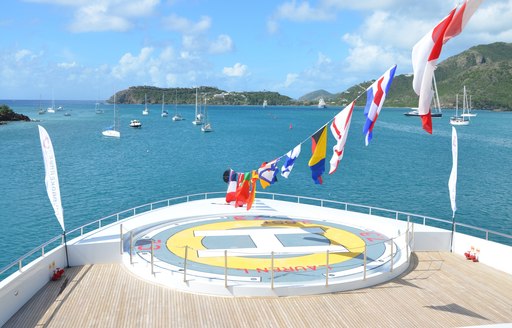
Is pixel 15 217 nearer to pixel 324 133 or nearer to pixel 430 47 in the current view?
pixel 324 133

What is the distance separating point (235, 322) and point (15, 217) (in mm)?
33732

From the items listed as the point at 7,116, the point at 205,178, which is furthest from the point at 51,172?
the point at 7,116

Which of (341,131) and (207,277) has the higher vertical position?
(341,131)

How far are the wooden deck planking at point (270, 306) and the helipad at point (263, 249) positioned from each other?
0.51 meters

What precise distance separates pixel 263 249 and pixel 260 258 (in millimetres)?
1228

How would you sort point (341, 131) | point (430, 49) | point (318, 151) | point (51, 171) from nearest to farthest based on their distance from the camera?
point (430, 49), point (341, 131), point (51, 171), point (318, 151)

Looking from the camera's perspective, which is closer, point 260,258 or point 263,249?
point 260,258

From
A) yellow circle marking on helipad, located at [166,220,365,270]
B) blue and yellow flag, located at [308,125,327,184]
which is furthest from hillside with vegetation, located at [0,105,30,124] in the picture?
blue and yellow flag, located at [308,125,327,184]

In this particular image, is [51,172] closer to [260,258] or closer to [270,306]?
[260,258]

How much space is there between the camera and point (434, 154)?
295 ft

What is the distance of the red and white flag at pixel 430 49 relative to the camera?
14492 millimetres

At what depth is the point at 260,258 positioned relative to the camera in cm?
2095

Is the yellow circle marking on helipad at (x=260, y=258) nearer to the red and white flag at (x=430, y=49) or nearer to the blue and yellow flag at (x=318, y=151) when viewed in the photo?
the blue and yellow flag at (x=318, y=151)

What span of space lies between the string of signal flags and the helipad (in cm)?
187
